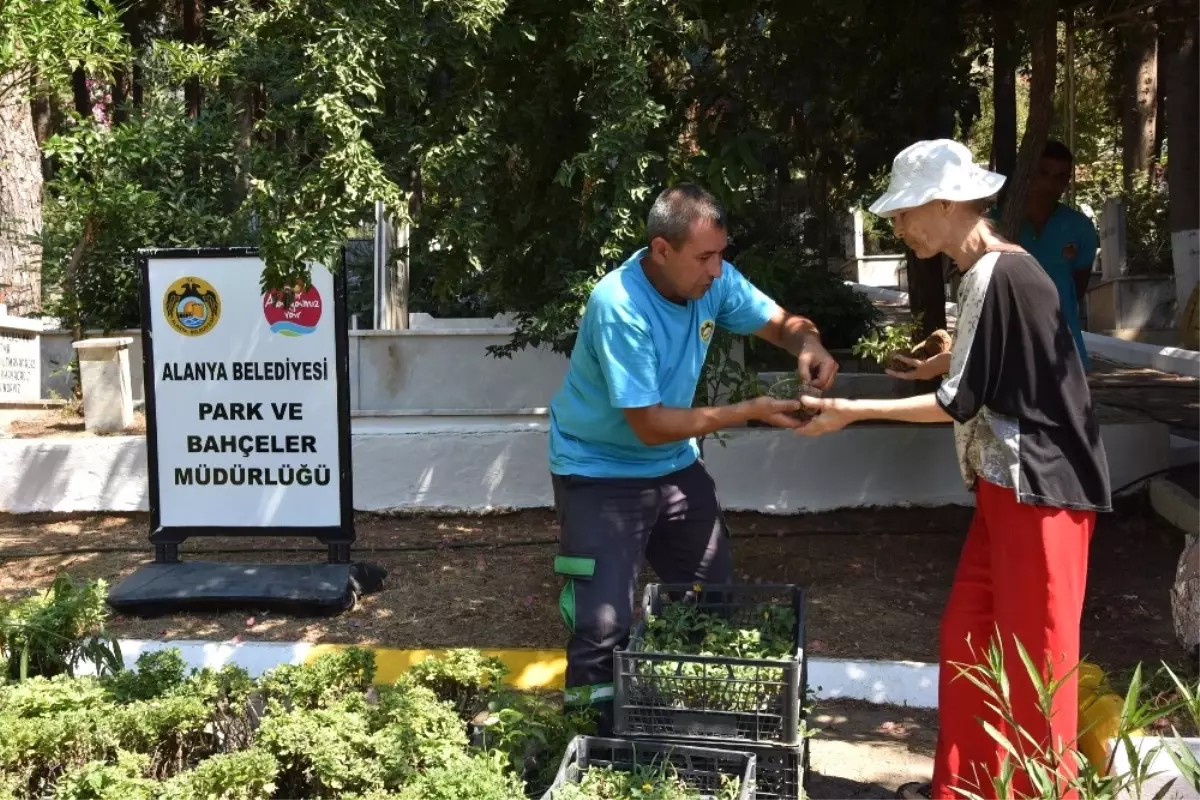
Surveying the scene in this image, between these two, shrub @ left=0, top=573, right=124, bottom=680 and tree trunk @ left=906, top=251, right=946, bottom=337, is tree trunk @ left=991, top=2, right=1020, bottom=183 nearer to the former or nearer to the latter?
tree trunk @ left=906, top=251, right=946, bottom=337

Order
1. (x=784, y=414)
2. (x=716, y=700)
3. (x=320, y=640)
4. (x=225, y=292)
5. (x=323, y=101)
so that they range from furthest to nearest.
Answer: (x=225, y=292), (x=320, y=640), (x=323, y=101), (x=784, y=414), (x=716, y=700)

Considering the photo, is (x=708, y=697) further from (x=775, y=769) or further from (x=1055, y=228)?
(x=1055, y=228)

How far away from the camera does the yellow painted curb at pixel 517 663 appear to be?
5.11m

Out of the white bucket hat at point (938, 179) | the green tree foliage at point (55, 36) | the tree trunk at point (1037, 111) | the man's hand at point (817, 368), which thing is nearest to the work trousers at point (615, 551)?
the man's hand at point (817, 368)

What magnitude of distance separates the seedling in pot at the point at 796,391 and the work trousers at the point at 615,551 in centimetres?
40

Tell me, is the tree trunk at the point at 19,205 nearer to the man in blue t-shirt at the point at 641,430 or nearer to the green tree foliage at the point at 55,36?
the green tree foliage at the point at 55,36

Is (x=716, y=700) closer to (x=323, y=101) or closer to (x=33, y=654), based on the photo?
(x=323, y=101)

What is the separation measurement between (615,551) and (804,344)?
958mm

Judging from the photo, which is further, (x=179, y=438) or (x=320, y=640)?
Result: (x=179, y=438)

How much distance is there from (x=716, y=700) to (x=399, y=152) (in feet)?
8.19

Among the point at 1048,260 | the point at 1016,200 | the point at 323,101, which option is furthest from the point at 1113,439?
the point at 323,101

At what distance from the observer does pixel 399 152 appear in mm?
4621

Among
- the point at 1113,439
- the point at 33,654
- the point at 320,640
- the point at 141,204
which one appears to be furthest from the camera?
the point at 141,204

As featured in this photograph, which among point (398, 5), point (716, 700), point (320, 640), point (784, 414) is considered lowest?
point (320, 640)
